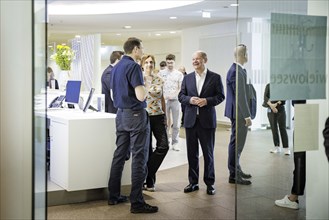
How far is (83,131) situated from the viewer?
4258mm

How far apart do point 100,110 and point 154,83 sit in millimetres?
979

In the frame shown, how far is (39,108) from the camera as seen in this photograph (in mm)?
2727

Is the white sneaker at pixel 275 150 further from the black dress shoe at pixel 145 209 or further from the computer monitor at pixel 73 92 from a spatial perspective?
the computer monitor at pixel 73 92

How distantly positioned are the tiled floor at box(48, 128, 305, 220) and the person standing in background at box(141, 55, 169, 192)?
0.90ft

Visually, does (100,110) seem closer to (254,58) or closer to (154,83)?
(154,83)

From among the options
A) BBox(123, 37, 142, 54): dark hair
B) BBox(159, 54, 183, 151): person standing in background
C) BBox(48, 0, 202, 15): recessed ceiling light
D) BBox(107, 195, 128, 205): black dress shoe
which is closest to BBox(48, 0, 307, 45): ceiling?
BBox(48, 0, 202, 15): recessed ceiling light

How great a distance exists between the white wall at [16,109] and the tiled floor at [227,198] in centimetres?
115

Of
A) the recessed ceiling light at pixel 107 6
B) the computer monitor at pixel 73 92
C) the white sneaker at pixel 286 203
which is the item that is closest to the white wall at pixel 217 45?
the recessed ceiling light at pixel 107 6

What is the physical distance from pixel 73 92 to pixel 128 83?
1.89 m

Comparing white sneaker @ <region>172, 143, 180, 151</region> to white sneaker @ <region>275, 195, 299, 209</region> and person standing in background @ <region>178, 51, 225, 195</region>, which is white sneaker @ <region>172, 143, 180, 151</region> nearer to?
person standing in background @ <region>178, 51, 225, 195</region>

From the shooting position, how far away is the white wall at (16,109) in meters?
2.68

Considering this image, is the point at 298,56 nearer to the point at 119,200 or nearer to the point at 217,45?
the point at 119,200

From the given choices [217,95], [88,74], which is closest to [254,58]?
[217,95]

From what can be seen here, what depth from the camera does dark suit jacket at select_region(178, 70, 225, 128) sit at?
468 cm
